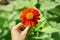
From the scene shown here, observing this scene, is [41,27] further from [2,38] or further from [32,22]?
[32,22]

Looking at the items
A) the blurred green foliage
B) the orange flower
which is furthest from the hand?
the blurred green foliage

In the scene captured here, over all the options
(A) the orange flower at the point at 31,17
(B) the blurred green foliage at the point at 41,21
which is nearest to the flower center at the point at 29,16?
(A) the orange flower at the point at 31,17

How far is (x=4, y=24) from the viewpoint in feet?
5.11

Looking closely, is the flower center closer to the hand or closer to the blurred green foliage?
the hand

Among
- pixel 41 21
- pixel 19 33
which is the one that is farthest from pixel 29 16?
pixel 41 21

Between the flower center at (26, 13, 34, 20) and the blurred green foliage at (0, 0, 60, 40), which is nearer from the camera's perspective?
the flower center at (26, 13, 34, 20)

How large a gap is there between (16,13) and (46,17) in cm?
22

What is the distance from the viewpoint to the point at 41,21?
1.49 m

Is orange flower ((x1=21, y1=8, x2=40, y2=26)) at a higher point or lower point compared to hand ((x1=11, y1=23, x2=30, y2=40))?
higher

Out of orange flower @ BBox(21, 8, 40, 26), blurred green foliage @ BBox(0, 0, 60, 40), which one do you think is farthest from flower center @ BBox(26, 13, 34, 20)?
blurred green foliage @ BBox(0, 0, 60, 40)

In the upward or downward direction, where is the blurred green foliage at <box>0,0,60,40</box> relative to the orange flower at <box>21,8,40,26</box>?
downward

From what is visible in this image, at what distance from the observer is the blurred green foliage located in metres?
1.45

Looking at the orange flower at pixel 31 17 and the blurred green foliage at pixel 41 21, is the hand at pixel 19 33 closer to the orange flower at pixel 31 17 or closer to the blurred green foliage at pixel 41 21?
the orange flower at pixel 31 17

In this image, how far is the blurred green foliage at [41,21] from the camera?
4.77 ft
